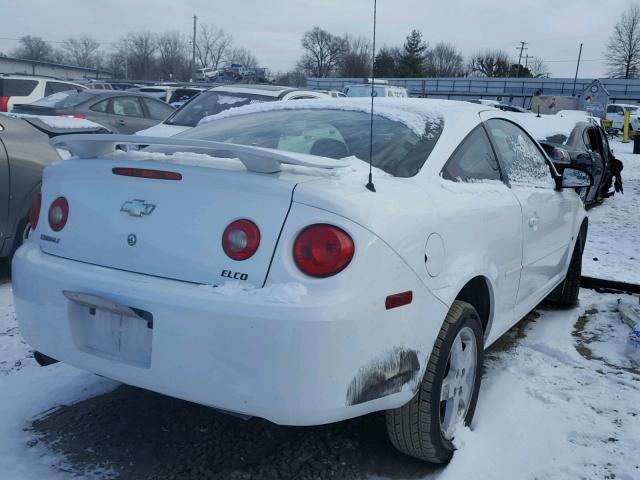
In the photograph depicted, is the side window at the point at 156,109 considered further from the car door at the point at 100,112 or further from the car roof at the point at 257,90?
the car roof at the point at 257,90

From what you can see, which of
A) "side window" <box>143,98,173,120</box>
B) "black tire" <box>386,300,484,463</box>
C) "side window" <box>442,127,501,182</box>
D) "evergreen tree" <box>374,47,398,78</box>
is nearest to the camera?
"black tire" <box>386,300,484,463</box>

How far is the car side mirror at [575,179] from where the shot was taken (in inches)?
154

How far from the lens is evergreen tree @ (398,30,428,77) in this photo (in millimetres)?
68750

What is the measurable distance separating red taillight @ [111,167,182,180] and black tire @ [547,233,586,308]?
3.45 meters

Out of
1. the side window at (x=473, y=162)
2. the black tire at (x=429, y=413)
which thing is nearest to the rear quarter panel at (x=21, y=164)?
the side window at (x=473, y=162)

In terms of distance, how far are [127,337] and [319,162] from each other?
939mm

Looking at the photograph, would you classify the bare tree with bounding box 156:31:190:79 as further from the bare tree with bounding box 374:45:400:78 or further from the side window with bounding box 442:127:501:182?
the side window with bounding box 442:127:501:182

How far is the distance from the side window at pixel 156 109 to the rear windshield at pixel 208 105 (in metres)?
3.04

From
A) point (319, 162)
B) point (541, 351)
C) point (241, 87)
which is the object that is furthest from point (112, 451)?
point (241, 87)

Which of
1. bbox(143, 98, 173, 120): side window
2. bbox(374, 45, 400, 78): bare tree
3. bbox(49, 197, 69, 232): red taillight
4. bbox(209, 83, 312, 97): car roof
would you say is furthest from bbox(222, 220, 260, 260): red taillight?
bbox(374, 45, 400, 78): bare tree

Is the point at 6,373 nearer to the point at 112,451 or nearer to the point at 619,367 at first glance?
the point at 112,451

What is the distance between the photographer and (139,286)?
6.88 feet

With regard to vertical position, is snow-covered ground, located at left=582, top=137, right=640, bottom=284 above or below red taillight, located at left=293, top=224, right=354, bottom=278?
below

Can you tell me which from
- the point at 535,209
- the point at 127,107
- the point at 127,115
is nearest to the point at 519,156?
the point at 535,209
